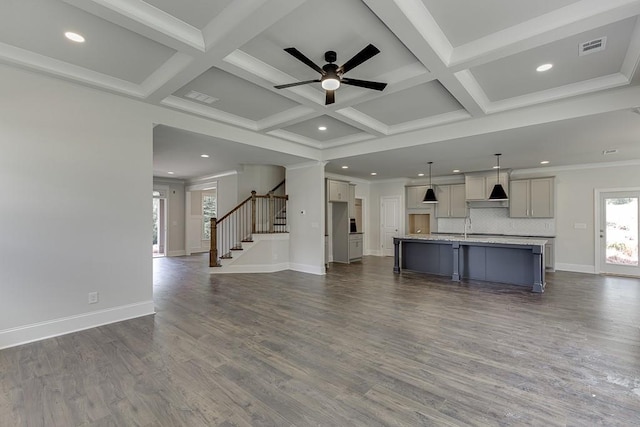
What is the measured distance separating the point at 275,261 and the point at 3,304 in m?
4.87

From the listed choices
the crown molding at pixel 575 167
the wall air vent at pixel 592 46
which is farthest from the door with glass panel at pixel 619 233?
the wall air vent at pixel 592 46

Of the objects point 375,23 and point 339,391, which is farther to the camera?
point 375,23

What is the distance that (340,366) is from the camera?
2.60 meters

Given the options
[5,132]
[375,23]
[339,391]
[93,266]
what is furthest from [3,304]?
[375,23]

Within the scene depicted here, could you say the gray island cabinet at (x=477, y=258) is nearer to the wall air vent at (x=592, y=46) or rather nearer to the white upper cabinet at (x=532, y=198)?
the white upper cabinet at (x=532, y=198)

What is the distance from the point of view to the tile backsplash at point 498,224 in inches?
305

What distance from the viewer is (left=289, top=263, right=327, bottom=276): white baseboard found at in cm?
696

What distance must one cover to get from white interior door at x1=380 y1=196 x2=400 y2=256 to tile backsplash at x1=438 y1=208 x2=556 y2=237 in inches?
56.2

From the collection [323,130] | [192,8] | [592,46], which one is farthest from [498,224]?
[192,8]

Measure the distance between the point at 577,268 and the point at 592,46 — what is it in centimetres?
660

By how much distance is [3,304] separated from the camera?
119 inches

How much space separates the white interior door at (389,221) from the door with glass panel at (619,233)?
5167 mm

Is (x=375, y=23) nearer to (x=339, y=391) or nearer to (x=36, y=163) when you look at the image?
(x=339, y=391)

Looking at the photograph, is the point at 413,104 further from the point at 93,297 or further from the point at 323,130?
the point at 93,297
